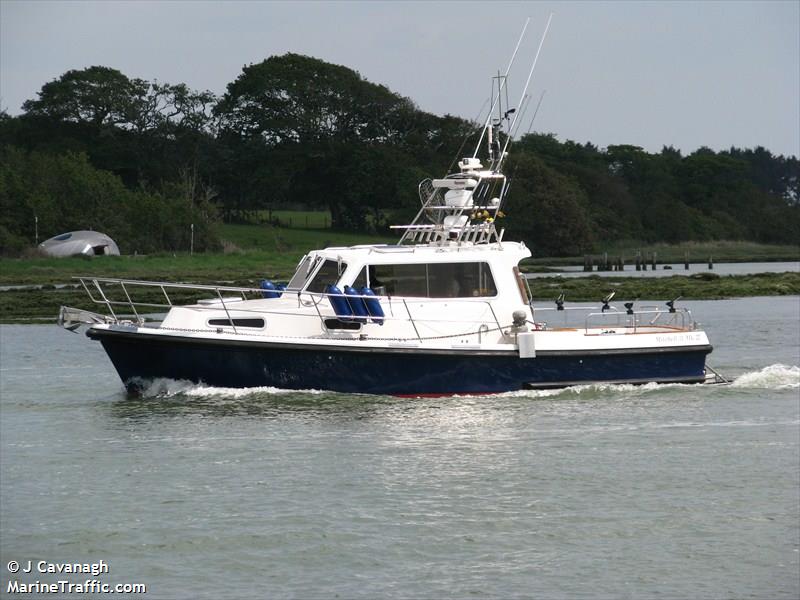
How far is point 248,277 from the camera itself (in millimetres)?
53375

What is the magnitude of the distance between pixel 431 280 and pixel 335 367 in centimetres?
216

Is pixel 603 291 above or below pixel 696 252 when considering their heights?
below

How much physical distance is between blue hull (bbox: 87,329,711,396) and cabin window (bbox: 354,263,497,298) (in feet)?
3.91

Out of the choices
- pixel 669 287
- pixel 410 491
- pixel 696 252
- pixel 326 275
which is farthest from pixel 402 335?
pixel 696 252

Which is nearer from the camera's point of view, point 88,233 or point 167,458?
point 167,458

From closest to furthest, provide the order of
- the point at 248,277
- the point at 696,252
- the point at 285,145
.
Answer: the point at 248,277, the point at 285,145, the point at 696,252

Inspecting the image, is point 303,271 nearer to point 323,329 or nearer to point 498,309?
point 323,329

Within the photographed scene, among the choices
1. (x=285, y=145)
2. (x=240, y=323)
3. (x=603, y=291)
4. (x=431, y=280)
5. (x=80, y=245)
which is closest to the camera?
(x=240, y=323)

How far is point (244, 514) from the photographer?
14078mm

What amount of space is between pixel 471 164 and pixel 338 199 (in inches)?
2441

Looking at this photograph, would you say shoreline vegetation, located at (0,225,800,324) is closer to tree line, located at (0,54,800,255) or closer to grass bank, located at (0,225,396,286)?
grass bank, located at (0,225,396,286)

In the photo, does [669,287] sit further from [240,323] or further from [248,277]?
[240,323]

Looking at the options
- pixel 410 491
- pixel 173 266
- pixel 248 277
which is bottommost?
pixel 410 491

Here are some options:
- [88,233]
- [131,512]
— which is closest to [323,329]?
[131,512]
